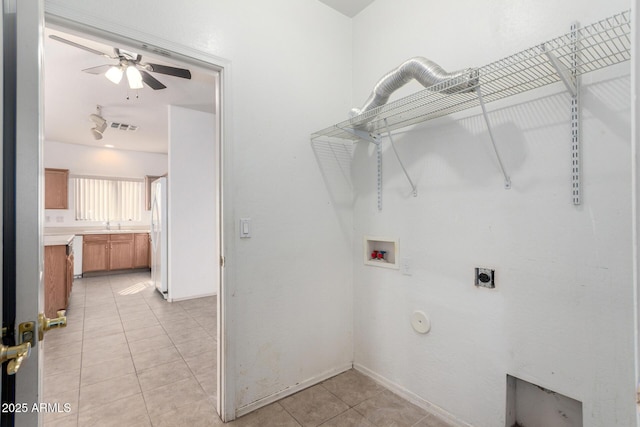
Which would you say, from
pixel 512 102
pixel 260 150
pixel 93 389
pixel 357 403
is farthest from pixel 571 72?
pixel 93 389

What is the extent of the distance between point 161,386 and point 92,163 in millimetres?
6019

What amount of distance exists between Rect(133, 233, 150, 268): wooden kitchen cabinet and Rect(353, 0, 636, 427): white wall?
5942mm

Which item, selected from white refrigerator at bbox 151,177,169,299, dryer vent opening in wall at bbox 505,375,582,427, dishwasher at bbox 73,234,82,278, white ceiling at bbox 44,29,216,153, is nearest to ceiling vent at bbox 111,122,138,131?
white ceiling at bbox 44,29,216,153

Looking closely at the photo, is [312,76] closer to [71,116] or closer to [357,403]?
[357,403]

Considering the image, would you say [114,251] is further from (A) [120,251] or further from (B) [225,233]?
(B) [225,233]

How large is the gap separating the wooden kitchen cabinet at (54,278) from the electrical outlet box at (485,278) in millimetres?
4385

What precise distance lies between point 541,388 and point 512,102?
145 centimetres

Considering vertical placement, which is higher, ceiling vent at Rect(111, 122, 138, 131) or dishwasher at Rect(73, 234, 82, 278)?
ceiling vent at Rect(111, 122, 138, 131)

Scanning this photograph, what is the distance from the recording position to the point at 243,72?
187 centimetres

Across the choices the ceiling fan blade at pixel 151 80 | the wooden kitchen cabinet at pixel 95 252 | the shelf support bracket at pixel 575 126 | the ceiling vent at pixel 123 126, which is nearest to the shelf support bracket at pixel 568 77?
the shelf support bracket at pixel 575 126

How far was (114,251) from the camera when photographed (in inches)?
239

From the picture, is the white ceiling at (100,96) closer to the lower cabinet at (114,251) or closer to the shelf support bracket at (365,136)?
the shelf support bracket at (365,136)

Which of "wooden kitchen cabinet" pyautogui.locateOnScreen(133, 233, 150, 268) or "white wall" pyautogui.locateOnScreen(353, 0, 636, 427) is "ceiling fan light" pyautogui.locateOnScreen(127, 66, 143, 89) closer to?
"white wall" pyautogui.locateOnScreen(353, 0, 636, 427)

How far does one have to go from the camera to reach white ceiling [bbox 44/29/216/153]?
286 cm
